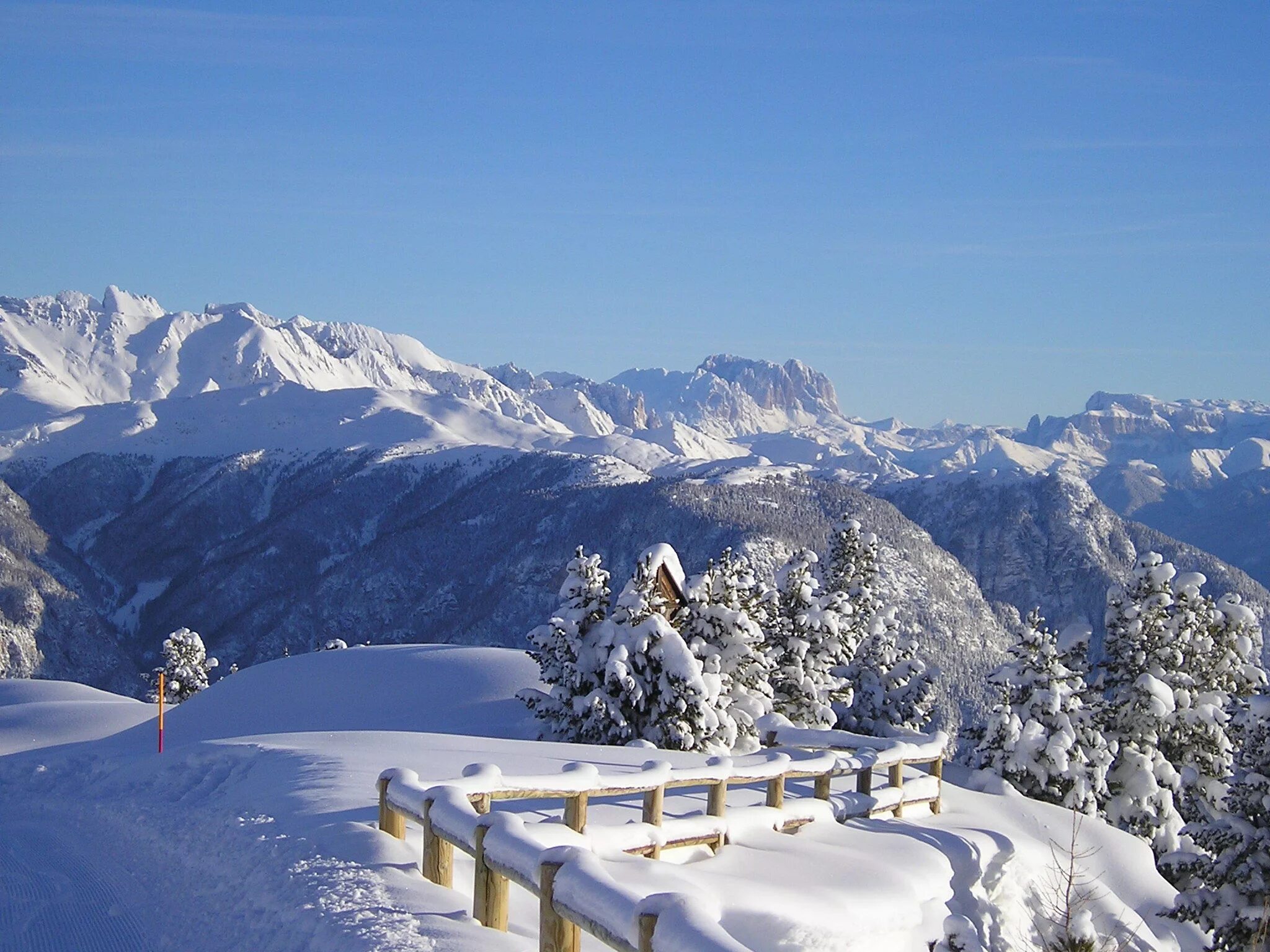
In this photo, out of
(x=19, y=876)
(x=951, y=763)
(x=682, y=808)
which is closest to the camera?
(x=19, y=876)

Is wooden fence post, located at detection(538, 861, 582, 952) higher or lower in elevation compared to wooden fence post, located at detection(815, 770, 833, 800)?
higher

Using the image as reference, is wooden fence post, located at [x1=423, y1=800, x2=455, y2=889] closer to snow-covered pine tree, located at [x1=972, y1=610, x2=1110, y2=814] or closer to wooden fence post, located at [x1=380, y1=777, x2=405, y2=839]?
wooden fence post, located at [x1=380, y1=777, x2=405, y2=839]

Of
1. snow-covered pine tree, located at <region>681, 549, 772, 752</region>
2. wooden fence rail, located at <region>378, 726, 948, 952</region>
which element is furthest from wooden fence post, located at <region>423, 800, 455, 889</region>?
snow-covered pine tree, located at <region>681, 549, 772, 752</region>

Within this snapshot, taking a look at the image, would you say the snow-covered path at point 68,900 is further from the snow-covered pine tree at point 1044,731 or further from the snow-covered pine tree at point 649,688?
the snow-covered pine tree at point 1044,731

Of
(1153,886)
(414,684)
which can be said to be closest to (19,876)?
(1153,886)

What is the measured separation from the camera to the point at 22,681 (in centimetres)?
4862

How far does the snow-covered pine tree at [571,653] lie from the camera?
2628 cm

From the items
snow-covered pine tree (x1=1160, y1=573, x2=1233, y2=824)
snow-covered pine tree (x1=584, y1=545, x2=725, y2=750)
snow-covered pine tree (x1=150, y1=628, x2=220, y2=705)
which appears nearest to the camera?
snow-covered pine tree (x1=584, y1=545, x2=725, y2=750)

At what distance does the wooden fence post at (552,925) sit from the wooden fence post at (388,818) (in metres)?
3.29

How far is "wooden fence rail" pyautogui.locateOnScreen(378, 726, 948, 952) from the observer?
6.18 m

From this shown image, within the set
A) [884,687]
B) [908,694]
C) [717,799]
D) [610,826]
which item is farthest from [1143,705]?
[610,826]

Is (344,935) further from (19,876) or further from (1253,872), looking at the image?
(1253,872)

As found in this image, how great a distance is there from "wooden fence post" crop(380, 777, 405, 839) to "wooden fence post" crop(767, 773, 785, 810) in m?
4.46

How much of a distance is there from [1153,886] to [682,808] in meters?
7.44
